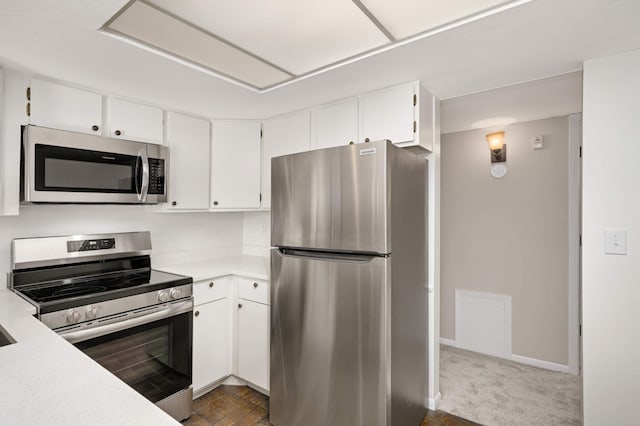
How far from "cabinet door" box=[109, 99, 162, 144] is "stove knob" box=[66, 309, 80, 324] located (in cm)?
113

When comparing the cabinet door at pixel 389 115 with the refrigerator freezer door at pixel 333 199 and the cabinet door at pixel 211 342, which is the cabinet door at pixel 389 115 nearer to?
the refrigerator freezer door at pixel 333 199

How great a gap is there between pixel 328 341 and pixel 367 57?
4.91ft

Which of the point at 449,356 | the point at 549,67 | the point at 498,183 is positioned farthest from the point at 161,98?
the point at 449,356

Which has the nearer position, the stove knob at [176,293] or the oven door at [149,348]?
the oven door at [149,348]

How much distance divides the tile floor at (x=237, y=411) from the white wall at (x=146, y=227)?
1.11m

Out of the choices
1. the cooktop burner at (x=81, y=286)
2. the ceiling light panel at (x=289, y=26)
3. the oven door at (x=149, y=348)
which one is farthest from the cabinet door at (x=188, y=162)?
the ceiling light panel at (x=289, y=26)

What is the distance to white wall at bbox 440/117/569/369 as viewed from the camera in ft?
9.34

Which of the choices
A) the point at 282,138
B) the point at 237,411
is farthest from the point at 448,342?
the point at 282,138

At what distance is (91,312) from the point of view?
1.73 metres

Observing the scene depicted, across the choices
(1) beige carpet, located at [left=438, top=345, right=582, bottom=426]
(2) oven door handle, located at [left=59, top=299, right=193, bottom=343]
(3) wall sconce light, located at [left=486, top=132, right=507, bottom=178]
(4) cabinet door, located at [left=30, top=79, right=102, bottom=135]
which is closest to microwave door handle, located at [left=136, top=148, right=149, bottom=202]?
(4) cabinet door, located at [left=30, top=79, right=102, bottom=135]

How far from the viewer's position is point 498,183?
3131 mm

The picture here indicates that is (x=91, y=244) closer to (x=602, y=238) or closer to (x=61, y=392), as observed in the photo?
(x=61, y=392)

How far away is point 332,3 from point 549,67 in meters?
1.33

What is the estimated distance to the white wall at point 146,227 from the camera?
2.04 m
